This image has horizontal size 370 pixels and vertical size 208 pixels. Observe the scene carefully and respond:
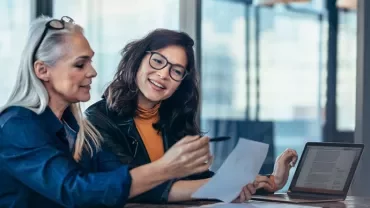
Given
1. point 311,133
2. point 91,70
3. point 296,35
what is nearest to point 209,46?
point 296,35

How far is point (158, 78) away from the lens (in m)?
2.47

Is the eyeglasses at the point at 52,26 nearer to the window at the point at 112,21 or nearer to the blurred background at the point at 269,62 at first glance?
the window at the point at 112,21

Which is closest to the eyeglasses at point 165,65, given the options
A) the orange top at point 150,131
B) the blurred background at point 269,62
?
the orange top at point 150,131

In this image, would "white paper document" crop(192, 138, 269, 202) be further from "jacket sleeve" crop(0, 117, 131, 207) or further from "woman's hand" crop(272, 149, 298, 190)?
"woman's hand" crop(272, 149, 298, 190)

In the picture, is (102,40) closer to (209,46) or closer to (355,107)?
(209,46)

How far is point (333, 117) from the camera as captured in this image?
16.0ft

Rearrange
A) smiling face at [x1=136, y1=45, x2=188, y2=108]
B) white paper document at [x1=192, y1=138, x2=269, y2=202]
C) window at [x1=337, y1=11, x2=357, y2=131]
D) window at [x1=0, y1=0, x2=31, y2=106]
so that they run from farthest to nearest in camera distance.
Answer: window at [x1=337, y1=11, x2=357, y2=131] → window at [x1=0, y1=0, x2=31, y2=106] → smiling face at [x1=136, y1=45, x2=188, y2=108] → white paper document at [x1=192, y1=138, x2=269, y2=202]

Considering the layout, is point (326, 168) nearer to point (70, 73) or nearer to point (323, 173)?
point (323, 173)

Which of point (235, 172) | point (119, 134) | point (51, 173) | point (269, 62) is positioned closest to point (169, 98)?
point (119, 134)

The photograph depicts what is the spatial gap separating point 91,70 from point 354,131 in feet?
9.24

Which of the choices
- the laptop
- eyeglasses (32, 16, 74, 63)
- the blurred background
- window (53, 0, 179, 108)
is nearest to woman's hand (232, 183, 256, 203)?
the laptop

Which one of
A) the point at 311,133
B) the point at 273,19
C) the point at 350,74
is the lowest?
the point at 311,133

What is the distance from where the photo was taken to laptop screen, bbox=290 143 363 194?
2.31 metres

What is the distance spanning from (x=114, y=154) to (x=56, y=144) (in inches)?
20.1
